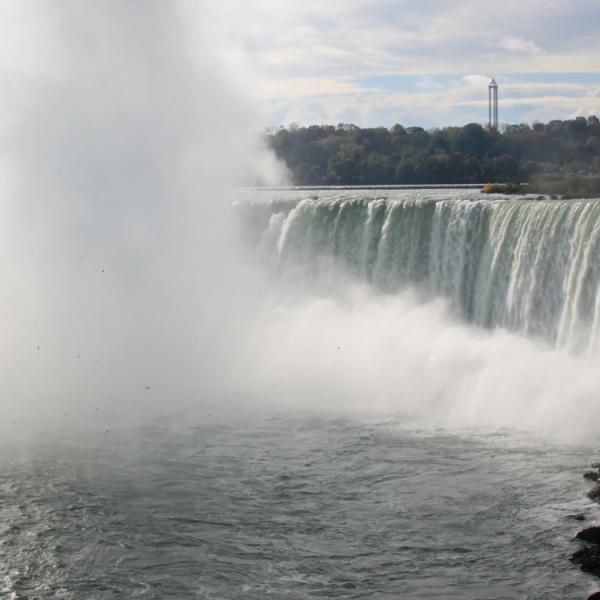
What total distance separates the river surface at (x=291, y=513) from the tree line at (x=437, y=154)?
31463 mm

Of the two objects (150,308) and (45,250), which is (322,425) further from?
(45,250)

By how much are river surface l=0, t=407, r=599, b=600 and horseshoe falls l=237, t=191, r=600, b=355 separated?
16.8ft

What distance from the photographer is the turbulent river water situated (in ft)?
39.4

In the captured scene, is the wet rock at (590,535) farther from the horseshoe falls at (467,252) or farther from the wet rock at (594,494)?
the horseshoe falls at (467,252)

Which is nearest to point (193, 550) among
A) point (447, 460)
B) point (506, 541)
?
point (506, 541)

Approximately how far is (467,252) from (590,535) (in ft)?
40.6

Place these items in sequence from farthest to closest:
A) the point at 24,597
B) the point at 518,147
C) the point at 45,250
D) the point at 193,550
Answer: the point at 518,147, the point at 45,250, the point at 193,550, the point at 24,597

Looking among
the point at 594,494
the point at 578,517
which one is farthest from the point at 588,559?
the point at 594,494

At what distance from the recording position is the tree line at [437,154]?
49812 mm

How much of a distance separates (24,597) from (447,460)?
711 cm

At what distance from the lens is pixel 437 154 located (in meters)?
52.6

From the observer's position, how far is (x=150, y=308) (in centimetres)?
2670

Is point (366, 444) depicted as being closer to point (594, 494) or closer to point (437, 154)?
point (594, 494)

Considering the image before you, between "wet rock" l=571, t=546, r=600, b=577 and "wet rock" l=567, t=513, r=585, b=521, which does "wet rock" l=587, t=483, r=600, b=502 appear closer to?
"wet rock" l=567, t=513, r=585, b=521
